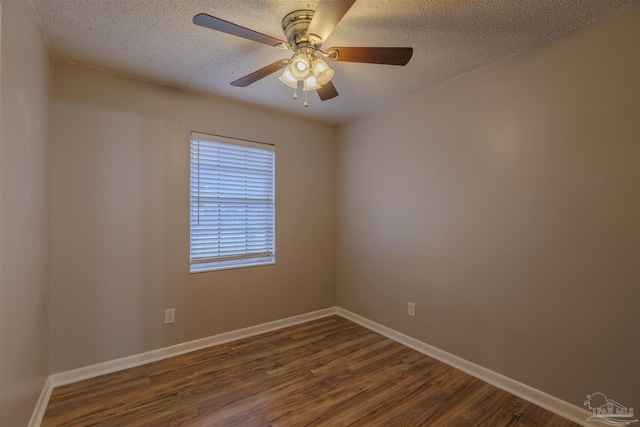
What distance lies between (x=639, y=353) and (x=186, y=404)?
2653mm

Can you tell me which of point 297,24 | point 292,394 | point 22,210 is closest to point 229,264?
point 292,394

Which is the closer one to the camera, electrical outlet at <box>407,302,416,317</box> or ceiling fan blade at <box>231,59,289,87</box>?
ceiling fan blade at <box>231,59,289,87</box>

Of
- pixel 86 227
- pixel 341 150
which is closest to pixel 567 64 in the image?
pixel 341 150

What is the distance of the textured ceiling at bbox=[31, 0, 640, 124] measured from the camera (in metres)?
1.54

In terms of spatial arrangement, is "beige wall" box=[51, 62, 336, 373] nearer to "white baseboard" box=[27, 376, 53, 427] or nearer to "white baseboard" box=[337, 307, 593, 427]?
"white baseboard" box=[27, 376, 53, 427]

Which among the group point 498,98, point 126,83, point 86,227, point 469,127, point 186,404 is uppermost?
point 126,83

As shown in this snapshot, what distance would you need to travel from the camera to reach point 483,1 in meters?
1.51

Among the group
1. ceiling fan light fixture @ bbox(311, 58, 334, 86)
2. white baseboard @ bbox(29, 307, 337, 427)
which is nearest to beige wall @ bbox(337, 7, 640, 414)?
white baseboard @ bbox(29, 307, 337, 427)

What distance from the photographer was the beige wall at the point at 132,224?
210 cm

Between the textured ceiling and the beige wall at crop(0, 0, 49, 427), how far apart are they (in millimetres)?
269

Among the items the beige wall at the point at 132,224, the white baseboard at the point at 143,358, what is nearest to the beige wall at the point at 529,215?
the white baseboard at the point at 143,358

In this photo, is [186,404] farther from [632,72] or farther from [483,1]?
[632,72]

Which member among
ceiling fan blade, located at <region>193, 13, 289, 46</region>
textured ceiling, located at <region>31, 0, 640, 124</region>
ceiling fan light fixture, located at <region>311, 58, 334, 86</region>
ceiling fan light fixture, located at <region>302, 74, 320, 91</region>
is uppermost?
textured ceiling, located at <region>31, 0, 640, 124</region>

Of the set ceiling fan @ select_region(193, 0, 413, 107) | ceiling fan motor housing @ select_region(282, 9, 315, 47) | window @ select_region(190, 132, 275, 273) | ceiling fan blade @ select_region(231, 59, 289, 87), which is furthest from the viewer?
window @ select_region(190, 132, 275, 273)
